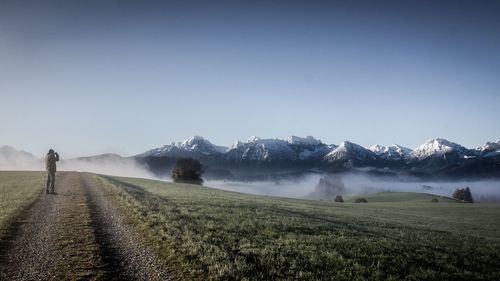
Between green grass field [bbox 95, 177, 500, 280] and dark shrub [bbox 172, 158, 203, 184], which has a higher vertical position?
dark shrub [bbox 172, 158, 203, 184]

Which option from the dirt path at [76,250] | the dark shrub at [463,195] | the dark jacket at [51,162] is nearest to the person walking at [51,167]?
Result: the dark jacket at [51,162]

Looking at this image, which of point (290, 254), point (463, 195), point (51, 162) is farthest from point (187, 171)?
point (463, 195)

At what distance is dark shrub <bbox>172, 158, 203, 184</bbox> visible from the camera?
122 m

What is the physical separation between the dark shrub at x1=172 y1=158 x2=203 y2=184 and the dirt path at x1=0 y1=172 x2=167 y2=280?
100622 mm

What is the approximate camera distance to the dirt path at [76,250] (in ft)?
38.6

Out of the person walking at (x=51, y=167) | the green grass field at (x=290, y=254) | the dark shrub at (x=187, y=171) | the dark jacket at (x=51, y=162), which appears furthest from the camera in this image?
the dark shrub at (x=187, y=171)

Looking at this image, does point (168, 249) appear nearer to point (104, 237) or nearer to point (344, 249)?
point (104, 237)

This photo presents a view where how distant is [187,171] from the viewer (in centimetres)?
12206

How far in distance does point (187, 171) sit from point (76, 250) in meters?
109

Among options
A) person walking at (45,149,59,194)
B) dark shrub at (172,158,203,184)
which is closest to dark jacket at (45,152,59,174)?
person walking at (45,149,59,194)

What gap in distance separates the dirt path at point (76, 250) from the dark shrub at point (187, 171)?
10062 centimetres

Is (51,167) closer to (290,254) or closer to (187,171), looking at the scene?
(290,254)

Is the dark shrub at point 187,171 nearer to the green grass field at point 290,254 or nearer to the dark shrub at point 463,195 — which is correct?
the green grass field at point 290,254

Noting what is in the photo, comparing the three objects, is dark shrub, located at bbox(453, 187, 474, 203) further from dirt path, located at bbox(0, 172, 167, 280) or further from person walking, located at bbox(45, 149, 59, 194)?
dirt path, located at bbox(0, 172, 167, 280)
